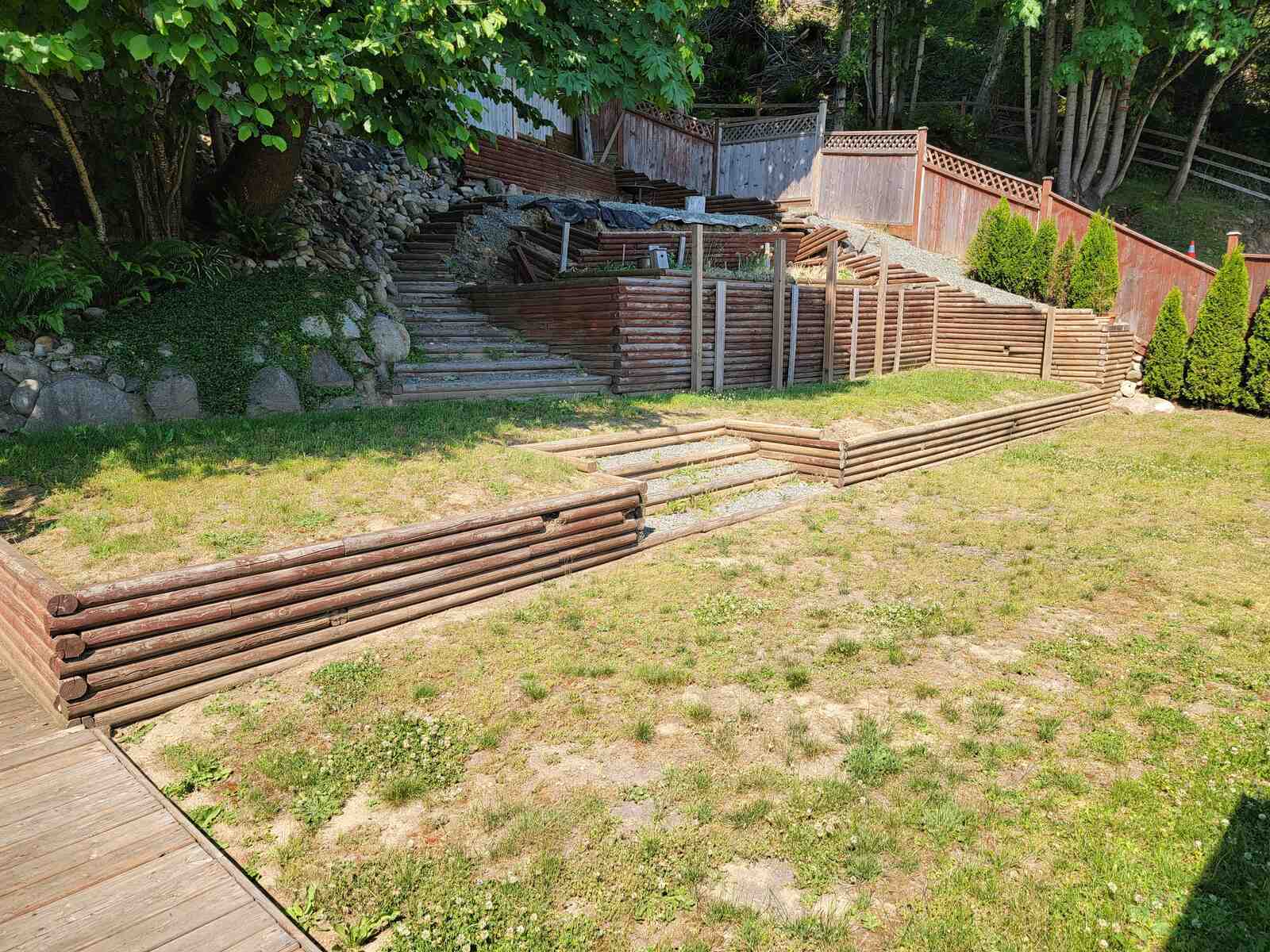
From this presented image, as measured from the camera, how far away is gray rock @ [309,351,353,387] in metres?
9.45

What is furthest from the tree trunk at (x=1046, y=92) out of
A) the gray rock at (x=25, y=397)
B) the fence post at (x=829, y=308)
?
the gray rock at (x=25, y=397)

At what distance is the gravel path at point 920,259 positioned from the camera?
18.5 meters

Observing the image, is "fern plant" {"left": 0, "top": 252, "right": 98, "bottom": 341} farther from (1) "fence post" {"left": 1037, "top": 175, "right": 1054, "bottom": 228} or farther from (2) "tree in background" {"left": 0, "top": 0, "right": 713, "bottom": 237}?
(1) "fence post" {"left": 1037, "top": 175, "right": 1054, "bottom": 228}

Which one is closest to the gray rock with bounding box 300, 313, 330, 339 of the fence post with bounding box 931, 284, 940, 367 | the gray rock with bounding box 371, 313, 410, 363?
the gray rock with bounding box 371, 313, 410, 363

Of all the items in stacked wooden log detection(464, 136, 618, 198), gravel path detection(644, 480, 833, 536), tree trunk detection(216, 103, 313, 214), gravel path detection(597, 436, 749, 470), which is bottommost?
gravel path detection(644, 480, 833, 536)

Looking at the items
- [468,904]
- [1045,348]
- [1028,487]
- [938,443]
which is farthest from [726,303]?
[468,904]

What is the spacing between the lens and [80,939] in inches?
104

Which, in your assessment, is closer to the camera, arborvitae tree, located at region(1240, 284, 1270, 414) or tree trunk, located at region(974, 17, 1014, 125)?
arborvitae tree, located at region(1240, 284, 1270, 414)

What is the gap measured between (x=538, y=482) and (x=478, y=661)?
236 cm

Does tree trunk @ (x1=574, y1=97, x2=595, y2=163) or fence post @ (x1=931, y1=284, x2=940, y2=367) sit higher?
tree trunk @ (x1=574, y1=97, x2=595, y2=163)

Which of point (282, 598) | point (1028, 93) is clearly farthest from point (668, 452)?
point (1028, 93)

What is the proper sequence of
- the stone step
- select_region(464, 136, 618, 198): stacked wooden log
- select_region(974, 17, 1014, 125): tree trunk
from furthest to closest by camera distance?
select_region(974, 17, 1014, 125): tree trunk, select_region(464, 136, 618, 198): stacked wooden log, the stone step

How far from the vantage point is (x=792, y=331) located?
14.1 m

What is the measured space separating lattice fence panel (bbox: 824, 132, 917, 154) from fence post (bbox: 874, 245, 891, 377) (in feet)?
24.9
